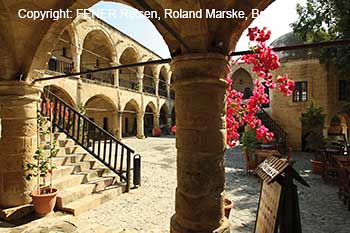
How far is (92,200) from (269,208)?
155 inches

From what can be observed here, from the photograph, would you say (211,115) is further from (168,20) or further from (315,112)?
(315,112)

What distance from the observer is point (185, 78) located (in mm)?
2219

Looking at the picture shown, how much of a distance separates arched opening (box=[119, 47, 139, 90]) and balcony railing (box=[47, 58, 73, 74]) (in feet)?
15.9

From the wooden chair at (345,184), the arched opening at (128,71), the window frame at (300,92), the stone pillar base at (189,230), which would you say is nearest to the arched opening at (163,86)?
the arched opening at (128,71)

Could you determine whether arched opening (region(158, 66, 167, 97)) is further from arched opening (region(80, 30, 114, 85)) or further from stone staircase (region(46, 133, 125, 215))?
stone staircase (region(46, 133, 125, 215))

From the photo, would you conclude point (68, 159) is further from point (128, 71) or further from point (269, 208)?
point (128, 71)

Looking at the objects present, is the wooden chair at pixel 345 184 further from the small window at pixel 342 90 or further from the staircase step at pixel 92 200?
the small window at pixel 342 90

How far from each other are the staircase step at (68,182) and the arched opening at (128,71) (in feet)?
54.5

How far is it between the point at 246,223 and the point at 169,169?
5.22 metres

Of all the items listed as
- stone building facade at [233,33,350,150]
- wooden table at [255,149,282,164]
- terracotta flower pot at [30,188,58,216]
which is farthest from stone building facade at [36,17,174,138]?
stone building facade at [233,33,350,150]

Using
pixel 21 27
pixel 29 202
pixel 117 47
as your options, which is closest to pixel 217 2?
pixel 21 27

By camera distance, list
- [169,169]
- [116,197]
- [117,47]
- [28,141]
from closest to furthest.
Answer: [28,141] → [116,197] → [169,169] → [117,47]

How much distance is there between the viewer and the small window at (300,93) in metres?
15.1

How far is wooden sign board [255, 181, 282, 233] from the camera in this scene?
83.6 inches
